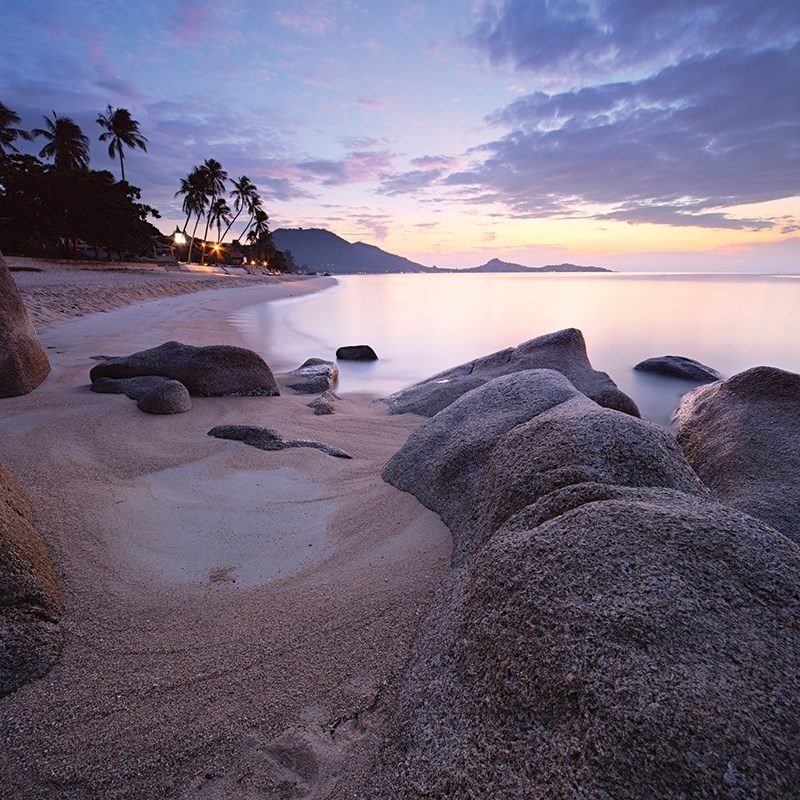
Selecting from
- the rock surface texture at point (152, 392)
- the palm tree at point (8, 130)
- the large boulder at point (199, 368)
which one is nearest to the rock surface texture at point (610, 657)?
the rock surface texture at point (152, 392)

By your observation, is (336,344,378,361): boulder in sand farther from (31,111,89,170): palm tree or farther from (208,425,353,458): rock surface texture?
(31,111,89,170): palm tree

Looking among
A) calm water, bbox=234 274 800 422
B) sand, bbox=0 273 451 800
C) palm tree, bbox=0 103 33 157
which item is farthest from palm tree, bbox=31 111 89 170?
sand, bbox=0 273 451 800

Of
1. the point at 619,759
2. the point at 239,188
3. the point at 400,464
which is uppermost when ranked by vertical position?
the point at 239,188

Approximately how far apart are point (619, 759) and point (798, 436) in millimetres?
3480

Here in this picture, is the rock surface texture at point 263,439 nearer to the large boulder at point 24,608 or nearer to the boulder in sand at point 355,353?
the large boulder at point 24,608

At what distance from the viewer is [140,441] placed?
3.86 m

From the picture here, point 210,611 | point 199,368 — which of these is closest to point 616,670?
point 210,611

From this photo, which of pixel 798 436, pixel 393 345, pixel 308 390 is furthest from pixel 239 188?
pixel 798 436

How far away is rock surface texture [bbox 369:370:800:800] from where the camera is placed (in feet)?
3.31

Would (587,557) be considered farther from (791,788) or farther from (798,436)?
(798,436)

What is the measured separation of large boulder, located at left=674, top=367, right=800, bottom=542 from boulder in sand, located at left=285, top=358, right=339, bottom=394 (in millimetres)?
4816

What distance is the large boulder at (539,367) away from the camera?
561 centimetres

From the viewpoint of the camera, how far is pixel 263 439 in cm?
400

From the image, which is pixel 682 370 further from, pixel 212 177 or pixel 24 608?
pixel 212 177
